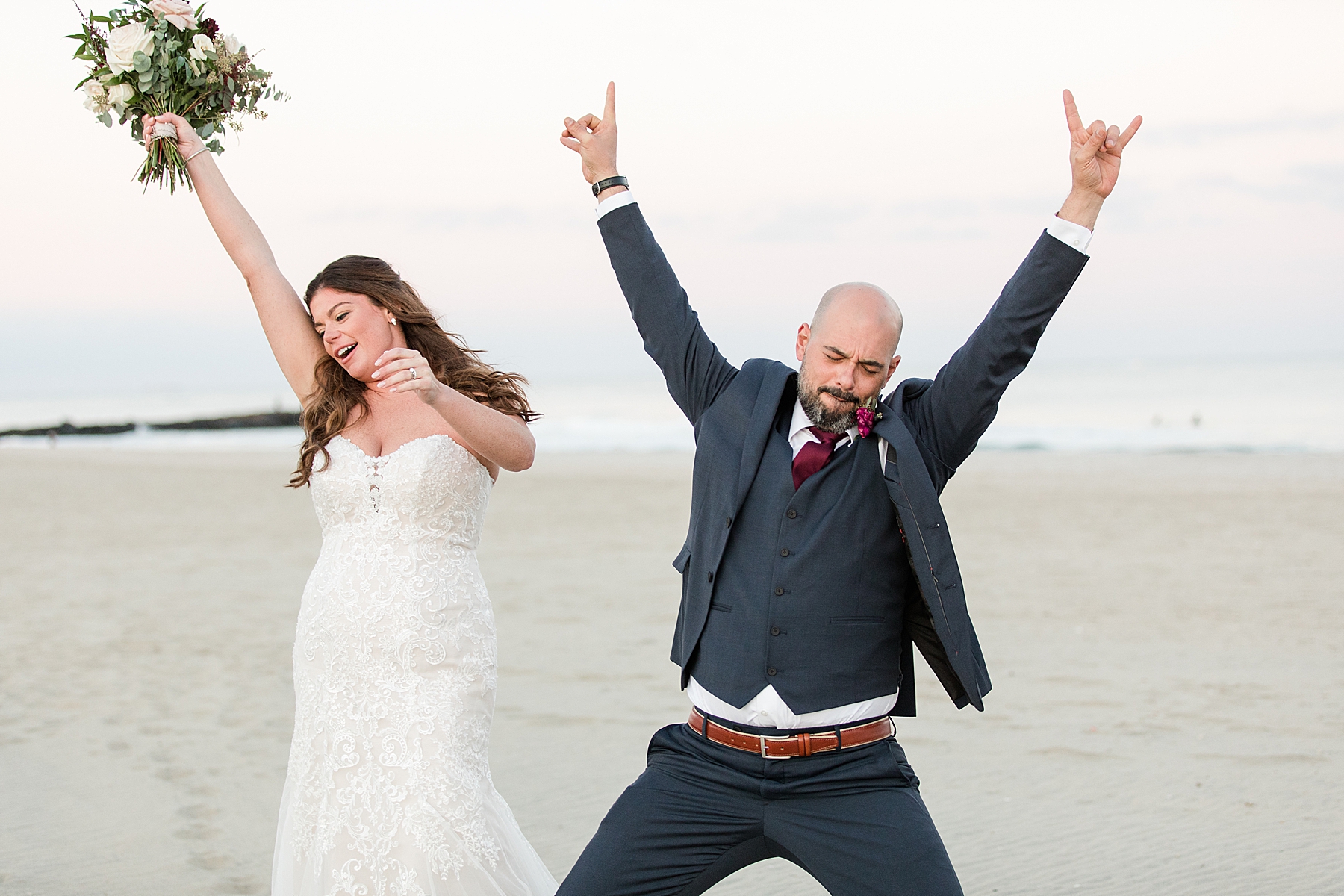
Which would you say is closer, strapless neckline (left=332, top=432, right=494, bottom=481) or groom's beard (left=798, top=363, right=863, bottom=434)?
groom's beard (left=798, top=363, right=863, bottom=434)

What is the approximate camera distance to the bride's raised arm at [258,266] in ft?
12.3

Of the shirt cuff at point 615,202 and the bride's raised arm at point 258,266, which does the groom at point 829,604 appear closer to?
the shirt cuff at point 615,202

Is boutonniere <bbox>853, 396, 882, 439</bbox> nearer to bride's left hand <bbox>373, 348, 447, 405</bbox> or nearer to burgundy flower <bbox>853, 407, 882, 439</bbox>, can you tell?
burgundy flower <bbox>853, 407, 882, 439</bbox>

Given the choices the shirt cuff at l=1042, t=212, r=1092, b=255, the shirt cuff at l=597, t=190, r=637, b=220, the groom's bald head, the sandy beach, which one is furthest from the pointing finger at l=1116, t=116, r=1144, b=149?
the sandy beach

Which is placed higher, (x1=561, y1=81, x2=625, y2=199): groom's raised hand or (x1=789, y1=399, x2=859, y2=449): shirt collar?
(x1=561, y1=81, x2=625, y2=199): groom's raised hand

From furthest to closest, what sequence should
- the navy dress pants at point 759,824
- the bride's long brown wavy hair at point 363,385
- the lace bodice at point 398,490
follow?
the bride's long brown wavy hair at point 363,385 < the lace bodice at point 398,490 < the navy dress pants at point 759,824

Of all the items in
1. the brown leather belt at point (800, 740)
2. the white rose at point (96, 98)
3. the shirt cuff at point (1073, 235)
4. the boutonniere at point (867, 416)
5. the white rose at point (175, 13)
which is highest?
the white rose at point (175, 13)

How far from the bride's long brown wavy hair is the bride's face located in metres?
0.04

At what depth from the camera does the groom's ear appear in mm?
3110

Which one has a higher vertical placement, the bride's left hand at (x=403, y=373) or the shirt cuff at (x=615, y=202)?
the shirt cuff at (x=615, y=202)

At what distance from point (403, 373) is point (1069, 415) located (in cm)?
4091

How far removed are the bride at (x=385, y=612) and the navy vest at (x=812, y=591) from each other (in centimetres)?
92

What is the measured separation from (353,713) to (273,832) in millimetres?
2526

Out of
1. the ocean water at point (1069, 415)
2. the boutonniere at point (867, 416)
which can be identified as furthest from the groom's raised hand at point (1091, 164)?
the ocean water at point (1069, 415)
